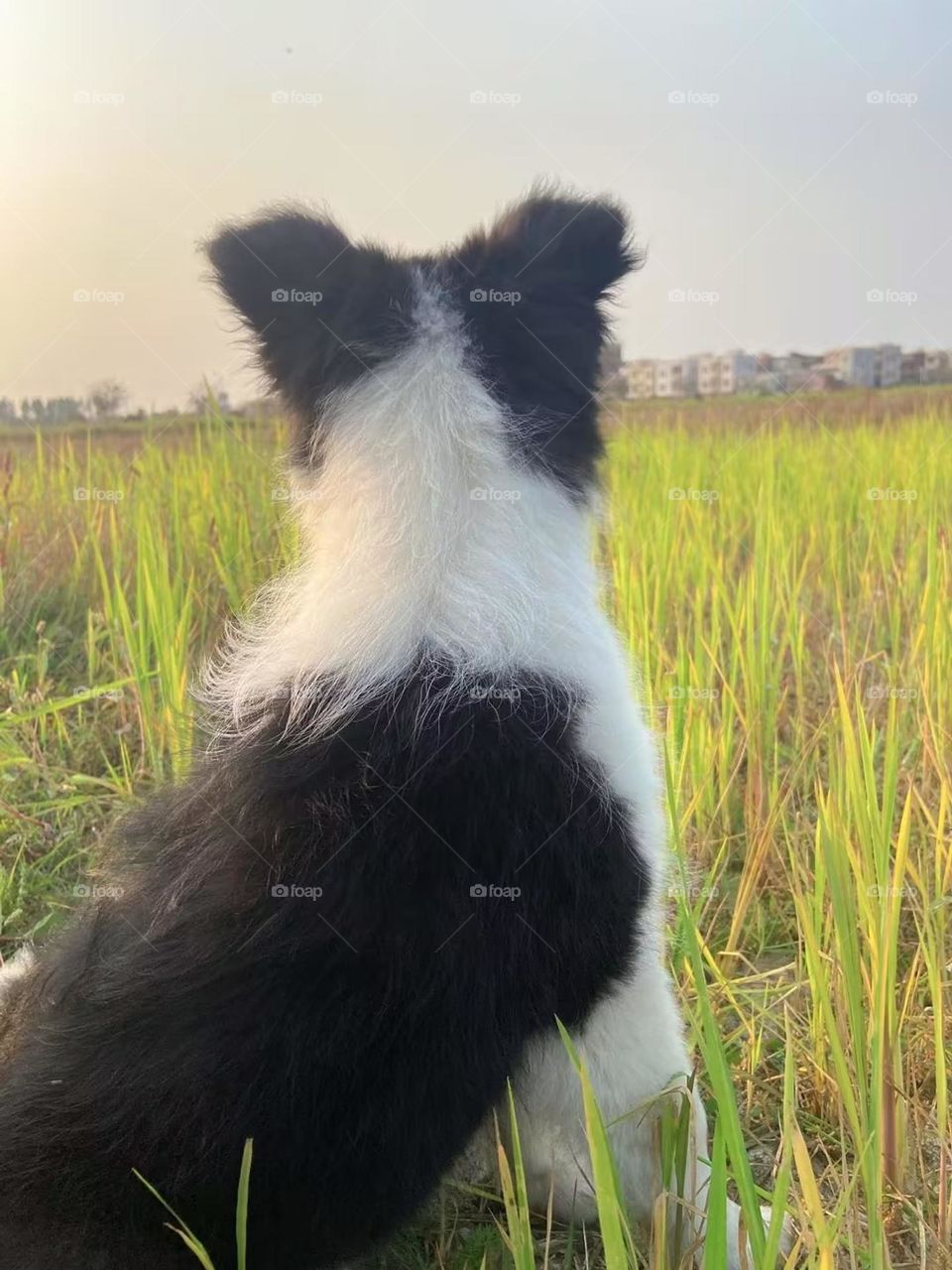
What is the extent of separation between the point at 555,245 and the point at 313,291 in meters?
0.38

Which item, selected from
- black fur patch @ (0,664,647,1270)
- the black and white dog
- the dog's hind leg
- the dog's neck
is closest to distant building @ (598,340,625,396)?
the black and white dog

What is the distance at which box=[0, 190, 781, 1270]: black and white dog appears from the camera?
46.1 inches

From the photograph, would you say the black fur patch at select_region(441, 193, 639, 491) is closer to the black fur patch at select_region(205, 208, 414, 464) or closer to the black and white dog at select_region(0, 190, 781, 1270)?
the black and white dog at select_region(0, 190, 781, 1270)

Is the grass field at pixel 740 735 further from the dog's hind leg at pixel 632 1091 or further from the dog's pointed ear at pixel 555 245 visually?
the dog's pointed ear at pixel 555 245

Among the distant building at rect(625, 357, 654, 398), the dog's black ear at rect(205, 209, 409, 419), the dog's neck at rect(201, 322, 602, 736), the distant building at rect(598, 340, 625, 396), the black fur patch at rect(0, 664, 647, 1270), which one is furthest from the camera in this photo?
the distant building at rect(625, 357, 654, 398)

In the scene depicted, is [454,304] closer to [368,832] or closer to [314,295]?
[314,295]

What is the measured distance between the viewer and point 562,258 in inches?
59.9

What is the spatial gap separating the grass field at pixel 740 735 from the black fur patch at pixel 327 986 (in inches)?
5.8

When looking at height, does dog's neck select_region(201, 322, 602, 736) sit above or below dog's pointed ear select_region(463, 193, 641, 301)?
below

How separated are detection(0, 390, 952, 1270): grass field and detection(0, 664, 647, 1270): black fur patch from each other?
147 millimetres

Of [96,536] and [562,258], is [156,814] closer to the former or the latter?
[562,258]

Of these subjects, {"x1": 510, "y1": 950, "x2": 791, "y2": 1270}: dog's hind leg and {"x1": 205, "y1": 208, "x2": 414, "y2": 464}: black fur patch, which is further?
{"x1": 205, "y1": 208, "x2": 414, "y2": 464}: black fur patch

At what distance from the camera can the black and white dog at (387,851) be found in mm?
1170

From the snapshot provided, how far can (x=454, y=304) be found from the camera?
150 cm
